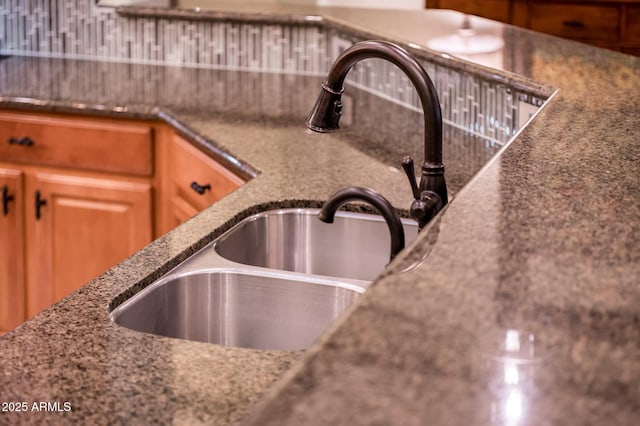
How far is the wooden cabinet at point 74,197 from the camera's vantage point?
277cm

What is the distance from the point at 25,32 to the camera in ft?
11.2

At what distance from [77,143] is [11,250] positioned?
410mm

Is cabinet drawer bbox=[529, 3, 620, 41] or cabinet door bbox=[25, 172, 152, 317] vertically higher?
cabinet drawer bbox=[529, 3, 620, 41]

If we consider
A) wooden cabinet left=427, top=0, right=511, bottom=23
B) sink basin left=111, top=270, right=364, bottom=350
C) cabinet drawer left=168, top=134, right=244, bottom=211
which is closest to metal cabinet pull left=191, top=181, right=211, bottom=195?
cabinet drawer left=168, top=134, right=244, bottom=211

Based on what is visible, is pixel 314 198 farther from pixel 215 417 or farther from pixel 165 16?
pixel 165 16

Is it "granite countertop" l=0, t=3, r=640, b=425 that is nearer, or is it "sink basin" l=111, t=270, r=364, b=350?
"granite countertop" l=0, t=3, r=640, b=425

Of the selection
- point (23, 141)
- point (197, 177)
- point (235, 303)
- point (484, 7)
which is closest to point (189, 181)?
point (197, 177)

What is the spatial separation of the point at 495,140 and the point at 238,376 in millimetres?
1330

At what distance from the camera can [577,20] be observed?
4371 mm

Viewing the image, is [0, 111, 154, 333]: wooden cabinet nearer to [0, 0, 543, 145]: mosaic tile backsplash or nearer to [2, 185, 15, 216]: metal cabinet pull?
[2, 185, 15, 216]: metal cabinet pull

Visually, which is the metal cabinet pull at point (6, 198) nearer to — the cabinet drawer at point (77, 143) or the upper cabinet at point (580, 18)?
the cabinet drawer at point (77, 143)

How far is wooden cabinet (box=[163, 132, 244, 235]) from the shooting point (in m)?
2.43

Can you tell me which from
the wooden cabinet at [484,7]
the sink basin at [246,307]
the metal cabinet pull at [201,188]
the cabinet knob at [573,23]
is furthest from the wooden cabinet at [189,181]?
the cabinet knob at [573,23]

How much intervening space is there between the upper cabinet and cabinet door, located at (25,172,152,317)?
228 centimetres
